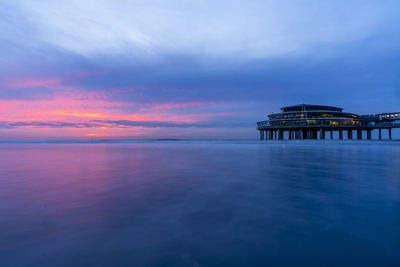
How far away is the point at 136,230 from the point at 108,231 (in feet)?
1.66

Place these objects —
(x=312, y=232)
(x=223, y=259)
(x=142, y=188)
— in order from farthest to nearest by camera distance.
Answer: (x=142, y=188), (x=312, y=232), (x=223, y=259)

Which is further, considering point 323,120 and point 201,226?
point 323,120

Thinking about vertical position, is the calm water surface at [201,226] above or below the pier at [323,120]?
below

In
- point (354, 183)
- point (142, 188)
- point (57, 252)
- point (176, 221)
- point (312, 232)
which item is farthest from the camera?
point (354, 183)

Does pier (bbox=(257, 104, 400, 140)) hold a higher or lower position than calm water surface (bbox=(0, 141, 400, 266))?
higher

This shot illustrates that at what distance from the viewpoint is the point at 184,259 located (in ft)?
9.62

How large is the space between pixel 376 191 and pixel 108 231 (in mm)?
7608

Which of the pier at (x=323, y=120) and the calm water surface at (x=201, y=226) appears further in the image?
the pier at (x=323, y=120)

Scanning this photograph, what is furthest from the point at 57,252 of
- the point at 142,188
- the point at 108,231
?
the point at 142,188

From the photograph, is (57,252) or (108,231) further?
(108,231)

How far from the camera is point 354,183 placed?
7797 mm

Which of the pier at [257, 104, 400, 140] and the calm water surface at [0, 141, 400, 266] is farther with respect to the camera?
the pier at [257, 104, 400, 140]

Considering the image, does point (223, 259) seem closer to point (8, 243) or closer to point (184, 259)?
point (184, 259)

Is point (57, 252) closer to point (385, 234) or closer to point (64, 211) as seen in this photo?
point (64, 211)
